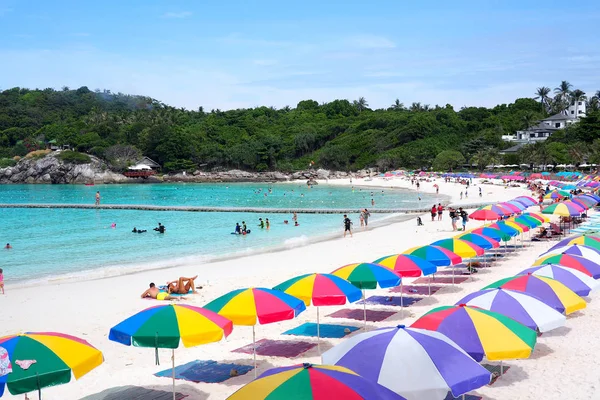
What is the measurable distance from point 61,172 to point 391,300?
384ft

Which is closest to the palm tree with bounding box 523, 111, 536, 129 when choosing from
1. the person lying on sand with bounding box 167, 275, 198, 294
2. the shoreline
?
Answer: the shoreline

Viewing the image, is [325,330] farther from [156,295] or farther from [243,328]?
[156,295]

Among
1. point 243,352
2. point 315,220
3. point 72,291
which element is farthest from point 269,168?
point 243,352

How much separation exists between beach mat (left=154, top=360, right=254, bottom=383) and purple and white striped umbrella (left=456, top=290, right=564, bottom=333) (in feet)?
13.8

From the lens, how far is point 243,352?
11.3 meters

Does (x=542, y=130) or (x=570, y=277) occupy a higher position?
(x=542, y=130)

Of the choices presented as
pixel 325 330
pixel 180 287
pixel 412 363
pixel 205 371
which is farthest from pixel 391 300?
pixel 412 363

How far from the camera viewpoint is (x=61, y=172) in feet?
390

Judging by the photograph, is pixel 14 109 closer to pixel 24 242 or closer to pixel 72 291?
pixel 24 242

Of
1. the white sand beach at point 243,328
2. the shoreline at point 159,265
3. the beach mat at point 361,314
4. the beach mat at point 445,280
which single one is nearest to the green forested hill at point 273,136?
the shoreline at point 159,265

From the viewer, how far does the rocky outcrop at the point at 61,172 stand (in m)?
119

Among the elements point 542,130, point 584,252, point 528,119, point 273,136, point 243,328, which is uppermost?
point 528,119

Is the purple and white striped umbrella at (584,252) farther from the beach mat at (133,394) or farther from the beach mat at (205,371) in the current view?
the beach mat at (133,394)

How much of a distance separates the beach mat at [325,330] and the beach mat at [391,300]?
91.9 inches
